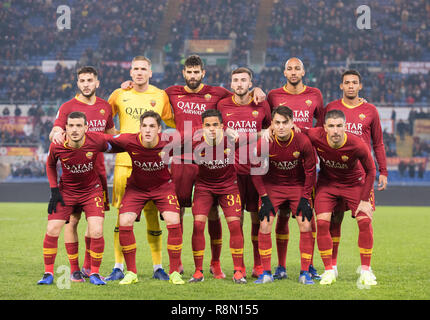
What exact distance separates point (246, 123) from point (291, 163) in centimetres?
76

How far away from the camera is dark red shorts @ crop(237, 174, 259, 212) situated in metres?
7.11

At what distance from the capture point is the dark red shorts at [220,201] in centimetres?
668

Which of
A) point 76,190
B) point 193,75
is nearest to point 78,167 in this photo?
point 76,190

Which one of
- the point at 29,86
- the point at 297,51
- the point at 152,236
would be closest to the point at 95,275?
the point at 152,236

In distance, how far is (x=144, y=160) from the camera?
6.57 meters

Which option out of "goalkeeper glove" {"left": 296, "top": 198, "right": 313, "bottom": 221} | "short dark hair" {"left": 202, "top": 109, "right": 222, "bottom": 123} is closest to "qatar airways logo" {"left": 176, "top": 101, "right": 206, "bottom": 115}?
"short dark hair" {"left": 202, "top": 109, "right": 222, "bottom": 123}

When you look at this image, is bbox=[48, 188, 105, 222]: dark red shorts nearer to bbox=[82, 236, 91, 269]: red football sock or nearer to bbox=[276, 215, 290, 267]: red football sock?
bbox=[82, 236, 91, 269]: red football sock

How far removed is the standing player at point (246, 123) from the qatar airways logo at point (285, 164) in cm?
37

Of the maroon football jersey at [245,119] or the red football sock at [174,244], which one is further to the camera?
the maroon football jersey at [245,119]

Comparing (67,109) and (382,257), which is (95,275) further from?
(382,257)

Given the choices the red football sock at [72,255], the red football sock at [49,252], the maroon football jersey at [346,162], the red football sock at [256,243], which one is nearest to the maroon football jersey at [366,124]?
the maroon football jersey at [346,162]

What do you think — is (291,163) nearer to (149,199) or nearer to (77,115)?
(149,199)

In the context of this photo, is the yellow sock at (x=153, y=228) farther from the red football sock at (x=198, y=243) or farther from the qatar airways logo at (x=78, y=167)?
the qatar airways logo at (x=78, y=167)

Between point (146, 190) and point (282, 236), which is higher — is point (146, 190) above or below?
above
